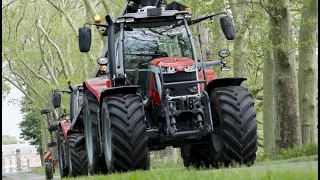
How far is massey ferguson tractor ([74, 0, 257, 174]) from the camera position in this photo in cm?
1062

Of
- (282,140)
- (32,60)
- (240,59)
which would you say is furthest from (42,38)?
(282,140)

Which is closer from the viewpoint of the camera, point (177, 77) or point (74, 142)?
→ point (177, 77)

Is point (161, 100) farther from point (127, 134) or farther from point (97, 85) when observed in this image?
point (97, 85)

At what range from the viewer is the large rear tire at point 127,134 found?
34.5 ft

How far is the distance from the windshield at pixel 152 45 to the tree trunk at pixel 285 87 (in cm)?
807

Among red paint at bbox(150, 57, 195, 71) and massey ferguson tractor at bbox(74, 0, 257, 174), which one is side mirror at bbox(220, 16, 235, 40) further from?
red paint at bbox(150, 57, 195, 71)

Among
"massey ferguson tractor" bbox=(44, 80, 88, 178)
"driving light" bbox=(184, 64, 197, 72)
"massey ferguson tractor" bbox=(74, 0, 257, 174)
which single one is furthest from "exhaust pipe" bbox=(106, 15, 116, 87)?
"massey ferguson tractor" bbox=(44, 80, 88, 178)

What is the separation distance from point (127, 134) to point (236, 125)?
1619mm

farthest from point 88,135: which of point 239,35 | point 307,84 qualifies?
point 307,84

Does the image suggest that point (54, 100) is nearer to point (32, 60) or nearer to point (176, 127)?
point (176, 127)

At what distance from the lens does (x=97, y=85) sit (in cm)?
1283

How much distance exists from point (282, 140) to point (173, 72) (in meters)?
9.62

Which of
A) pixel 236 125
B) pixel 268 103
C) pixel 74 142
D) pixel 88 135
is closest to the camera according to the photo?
pixel 236 125

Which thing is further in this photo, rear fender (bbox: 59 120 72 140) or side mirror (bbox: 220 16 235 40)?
rear fender (bbox: 59 120 72 140)
